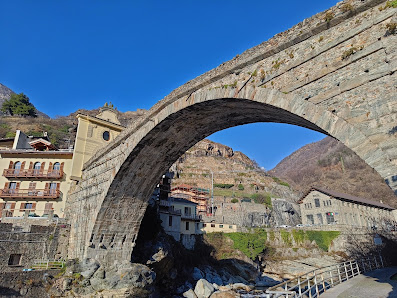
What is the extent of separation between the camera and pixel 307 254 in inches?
1230

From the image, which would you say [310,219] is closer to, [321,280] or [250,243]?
[250,243]

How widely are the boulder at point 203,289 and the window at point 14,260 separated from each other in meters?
11.9

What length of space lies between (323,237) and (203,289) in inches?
696

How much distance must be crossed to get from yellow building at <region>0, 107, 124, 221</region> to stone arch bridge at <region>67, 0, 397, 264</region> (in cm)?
565

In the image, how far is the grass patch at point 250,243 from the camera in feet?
101

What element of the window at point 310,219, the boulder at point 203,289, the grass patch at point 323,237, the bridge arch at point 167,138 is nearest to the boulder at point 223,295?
the boulder at point 203,289

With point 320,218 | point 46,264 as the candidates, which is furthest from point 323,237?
point 46,264

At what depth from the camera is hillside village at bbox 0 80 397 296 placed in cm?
1745

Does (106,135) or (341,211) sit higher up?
(106,135)

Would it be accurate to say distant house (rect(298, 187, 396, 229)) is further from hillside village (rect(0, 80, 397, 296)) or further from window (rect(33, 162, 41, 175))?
window (rect(33, 162, 41, 175))

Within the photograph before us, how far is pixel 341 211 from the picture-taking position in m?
32.0

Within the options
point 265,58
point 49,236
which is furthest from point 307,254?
point 265,58

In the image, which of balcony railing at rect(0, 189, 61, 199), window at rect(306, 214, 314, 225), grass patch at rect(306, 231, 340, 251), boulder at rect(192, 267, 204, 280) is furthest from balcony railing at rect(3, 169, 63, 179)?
window at rect(306, 214, 314, 225)

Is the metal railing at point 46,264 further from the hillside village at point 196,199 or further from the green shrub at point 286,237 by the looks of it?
the green shrub at point 286,237
